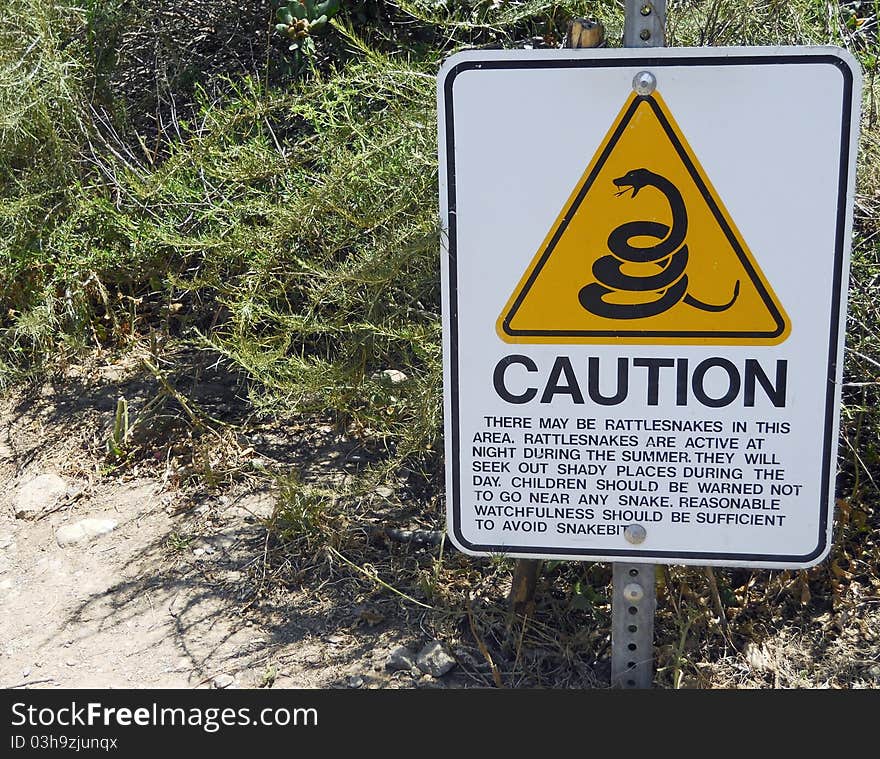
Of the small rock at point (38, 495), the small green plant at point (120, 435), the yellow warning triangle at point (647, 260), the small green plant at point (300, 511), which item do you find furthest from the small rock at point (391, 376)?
the small rock at point (38, 495)

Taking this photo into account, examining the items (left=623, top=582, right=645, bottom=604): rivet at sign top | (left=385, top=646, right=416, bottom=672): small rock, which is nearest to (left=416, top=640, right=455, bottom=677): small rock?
(left=385, top=646, right=416, bottom=672): small rock

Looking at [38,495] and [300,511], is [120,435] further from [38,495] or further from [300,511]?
[300,511]

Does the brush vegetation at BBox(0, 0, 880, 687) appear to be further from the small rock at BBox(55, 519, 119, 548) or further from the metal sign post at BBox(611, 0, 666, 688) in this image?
the small rock at BBox(55, 519, 119, 548)

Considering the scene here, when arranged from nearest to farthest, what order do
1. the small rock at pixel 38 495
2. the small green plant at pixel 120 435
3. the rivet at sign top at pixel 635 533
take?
1. the rivet at sign top at pixel 635 533
2. the small rock at pixel 38 495
3. the small green plant at pixel 120 435

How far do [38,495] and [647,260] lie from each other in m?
2.47

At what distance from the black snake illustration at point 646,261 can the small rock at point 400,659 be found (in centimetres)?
123

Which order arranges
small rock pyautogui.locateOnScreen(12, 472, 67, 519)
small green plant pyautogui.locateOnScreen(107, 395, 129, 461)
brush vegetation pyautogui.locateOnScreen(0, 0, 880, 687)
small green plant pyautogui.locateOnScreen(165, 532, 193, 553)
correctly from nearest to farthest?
brush vegetation pyautogui.locateOnScreen(0, 0, 880, 687) < small green plant pyautogui.locateOnScreen(165, 532, 193, 553) < small rock pyautogui.locateOnScreen(12, 472, 67, 519) < small green plant pyautogui.locateOnScreen(107, 395, 129, 461)

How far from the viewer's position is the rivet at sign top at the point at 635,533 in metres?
1.86

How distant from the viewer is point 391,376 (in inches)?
120

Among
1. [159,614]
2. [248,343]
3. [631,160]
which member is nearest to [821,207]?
[631,160]

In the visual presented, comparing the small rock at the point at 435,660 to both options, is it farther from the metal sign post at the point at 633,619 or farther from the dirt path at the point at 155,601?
the metal sign post at the point at 633,619

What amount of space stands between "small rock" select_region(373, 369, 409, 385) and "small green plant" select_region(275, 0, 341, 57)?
1248 millimetres

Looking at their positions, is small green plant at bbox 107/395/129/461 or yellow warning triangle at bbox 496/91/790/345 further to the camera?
small green plant at bbox 107/395/129/461

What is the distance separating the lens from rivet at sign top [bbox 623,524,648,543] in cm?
186
